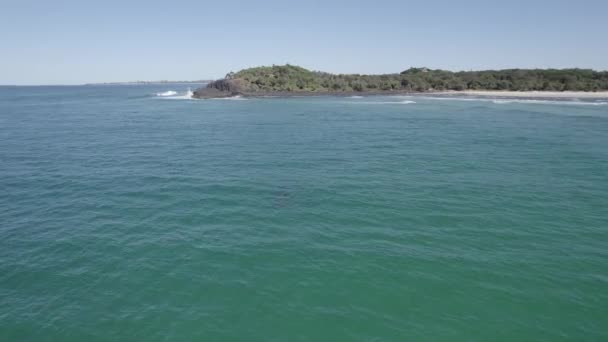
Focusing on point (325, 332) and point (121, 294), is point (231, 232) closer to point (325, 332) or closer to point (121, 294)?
point (121, 294)

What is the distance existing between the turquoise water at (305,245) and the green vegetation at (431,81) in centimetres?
11583

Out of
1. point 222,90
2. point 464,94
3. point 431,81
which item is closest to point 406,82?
point 431,81

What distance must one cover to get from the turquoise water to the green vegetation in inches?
4560

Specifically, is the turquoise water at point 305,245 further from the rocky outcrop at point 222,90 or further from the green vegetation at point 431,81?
the green vegetation at point 431,81

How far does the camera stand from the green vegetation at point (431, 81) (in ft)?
464

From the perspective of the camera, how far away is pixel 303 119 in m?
75.8

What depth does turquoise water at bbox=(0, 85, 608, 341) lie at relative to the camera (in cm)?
1513

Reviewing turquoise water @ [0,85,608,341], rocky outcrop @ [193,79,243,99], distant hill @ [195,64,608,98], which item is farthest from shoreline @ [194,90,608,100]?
turquoise water @ [0,85,608,341]

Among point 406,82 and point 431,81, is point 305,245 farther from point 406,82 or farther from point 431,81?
point 431,81

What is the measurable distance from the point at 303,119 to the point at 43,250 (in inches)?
2308

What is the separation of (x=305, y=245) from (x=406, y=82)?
161388mm

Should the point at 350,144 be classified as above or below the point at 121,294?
above

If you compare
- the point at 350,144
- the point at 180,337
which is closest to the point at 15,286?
the point at 180,337

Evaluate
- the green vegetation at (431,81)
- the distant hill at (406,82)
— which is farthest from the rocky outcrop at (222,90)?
the green vegetation at (431,81)
